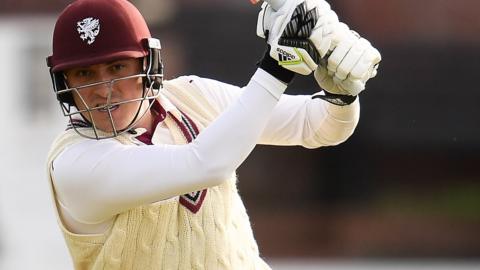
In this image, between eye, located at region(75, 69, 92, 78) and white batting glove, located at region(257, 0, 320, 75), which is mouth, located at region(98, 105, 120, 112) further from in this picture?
white batting glove, located at region(257, 0, 320, 75)

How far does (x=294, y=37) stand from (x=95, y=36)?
481mm

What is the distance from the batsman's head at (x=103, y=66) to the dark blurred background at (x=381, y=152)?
3.72 metres

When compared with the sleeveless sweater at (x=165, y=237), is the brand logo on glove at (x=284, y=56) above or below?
above

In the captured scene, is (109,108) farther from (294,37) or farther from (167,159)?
(294,37)

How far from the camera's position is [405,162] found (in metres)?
6.79

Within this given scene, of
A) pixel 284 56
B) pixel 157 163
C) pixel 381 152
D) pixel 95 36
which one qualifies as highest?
pixel 284 56

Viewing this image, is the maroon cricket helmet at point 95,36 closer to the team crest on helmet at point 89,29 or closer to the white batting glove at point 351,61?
the team crest on helmet at point 89,29

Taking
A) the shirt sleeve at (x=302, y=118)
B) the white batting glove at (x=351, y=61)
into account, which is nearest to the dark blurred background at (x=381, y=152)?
the shirt sleeve at (x=302, y=118)

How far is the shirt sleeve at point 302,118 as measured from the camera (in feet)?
9.89

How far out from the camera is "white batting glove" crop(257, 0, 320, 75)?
8.46ft

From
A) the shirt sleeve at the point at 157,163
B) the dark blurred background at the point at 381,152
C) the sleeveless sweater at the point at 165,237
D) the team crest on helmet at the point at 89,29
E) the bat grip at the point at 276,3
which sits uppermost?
the bat grip at the point at 276,3

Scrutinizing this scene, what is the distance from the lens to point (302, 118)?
3.11 m

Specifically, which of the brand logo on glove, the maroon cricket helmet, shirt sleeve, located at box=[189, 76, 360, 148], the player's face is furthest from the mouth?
the brand logo on glove

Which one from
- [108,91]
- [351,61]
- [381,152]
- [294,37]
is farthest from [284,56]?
[381,152]
